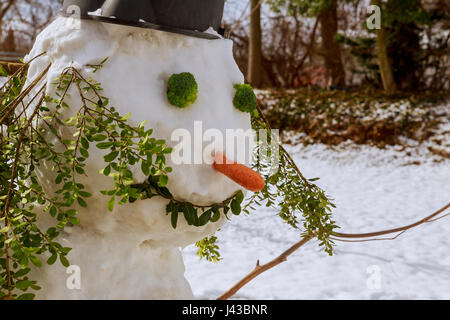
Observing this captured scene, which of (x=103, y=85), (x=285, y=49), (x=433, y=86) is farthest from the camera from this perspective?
(x=285, y=49)

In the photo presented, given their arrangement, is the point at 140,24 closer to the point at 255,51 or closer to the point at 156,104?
the point at 156,104

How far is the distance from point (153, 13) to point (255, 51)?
258 inches

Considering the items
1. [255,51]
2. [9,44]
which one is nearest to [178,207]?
[9,44]

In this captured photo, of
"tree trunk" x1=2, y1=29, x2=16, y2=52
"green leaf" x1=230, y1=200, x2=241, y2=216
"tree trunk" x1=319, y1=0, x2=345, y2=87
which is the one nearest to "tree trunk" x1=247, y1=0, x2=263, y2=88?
"tree trunk" x1=319, y1=0, x2=345, y2=87

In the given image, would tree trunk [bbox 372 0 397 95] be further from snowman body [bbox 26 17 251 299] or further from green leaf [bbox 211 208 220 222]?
green leaf [bbox 211 208 220 222]

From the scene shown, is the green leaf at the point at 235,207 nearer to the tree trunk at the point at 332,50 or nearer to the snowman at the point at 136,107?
the snowman at the point at 136,107

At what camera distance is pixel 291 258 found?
125 inches

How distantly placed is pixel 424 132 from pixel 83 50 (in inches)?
229

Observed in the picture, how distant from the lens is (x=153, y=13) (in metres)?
1.10

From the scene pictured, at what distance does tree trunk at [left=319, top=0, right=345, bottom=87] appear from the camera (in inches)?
316

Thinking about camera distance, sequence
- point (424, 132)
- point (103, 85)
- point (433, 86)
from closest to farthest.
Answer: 1. point (103, 85)
2. point (424, 132)
3. point (433, 86)

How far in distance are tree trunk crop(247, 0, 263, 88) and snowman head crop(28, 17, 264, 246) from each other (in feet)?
20.3
